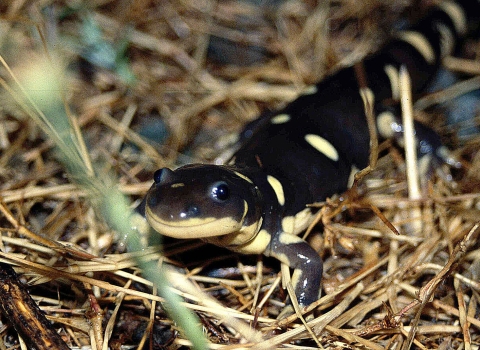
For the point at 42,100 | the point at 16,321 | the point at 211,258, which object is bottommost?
the point at 211,258

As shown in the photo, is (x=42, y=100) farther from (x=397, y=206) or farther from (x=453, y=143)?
(x=453, y=143)

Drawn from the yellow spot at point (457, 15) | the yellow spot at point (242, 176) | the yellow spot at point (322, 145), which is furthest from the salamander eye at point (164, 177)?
the yellow spot at point (457, 15)

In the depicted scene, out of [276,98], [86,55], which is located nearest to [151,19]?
[86,55]

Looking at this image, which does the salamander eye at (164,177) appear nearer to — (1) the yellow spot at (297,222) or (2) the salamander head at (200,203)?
(2) the salamander head at (200,203)

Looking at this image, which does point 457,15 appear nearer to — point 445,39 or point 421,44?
point 445,39

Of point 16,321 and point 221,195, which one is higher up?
point 221,195

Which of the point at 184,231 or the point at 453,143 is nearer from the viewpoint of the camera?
the point at 184,231

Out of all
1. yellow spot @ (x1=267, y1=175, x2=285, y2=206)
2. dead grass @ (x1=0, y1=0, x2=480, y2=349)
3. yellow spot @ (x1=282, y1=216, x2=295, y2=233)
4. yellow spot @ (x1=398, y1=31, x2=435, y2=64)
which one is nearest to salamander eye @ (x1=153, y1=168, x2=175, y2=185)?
dead grass @ (x1=0, y1=0, x2=480, y2=349)

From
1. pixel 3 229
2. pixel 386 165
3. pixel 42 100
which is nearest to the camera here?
pixel 3 229
